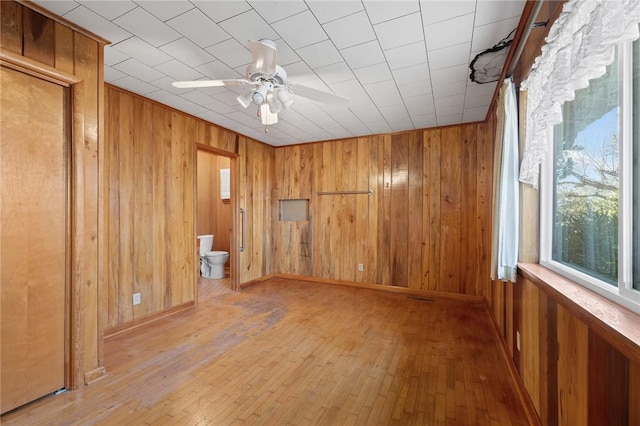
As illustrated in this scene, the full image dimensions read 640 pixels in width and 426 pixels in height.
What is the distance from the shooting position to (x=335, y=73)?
2.37 m

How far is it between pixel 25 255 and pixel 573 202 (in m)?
3.19

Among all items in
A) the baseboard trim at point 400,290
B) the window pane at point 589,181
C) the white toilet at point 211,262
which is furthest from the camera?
the white toilet at point 211,262

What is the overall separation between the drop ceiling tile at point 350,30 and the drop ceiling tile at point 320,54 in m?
0.07

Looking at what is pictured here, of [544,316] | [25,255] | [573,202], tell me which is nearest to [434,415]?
[544,316]

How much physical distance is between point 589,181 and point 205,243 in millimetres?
5280

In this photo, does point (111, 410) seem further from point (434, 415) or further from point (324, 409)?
point (434, 415)

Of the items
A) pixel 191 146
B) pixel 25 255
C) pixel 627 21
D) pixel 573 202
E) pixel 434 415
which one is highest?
pixel 191 146

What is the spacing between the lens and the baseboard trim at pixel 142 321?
8.66ft

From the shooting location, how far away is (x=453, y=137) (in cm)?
385

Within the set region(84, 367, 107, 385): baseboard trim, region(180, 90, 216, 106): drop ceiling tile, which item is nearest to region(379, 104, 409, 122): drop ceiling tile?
region(180, 90, 216, 106): drop ceiling tile

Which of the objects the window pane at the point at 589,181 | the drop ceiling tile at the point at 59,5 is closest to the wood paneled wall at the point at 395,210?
the window pane at the point at 589,181

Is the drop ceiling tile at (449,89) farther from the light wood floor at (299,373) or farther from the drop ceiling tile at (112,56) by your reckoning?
the drop ceiling tile at (112,56)

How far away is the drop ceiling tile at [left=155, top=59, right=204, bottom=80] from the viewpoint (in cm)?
225

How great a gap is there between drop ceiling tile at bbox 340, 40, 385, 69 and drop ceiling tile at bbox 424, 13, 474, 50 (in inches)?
13.7
